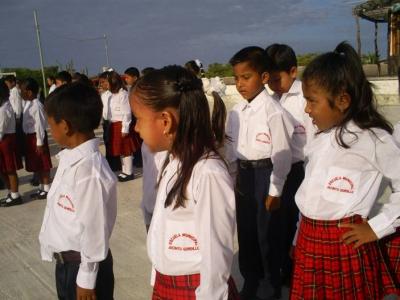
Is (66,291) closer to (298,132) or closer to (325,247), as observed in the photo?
(325,247)

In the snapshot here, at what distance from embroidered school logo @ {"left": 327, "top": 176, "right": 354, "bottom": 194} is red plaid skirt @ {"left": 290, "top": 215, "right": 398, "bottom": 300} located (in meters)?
0.13

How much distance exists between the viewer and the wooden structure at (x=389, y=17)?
14203 mm

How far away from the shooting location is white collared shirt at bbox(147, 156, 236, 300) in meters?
1.35

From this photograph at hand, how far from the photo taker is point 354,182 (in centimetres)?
177

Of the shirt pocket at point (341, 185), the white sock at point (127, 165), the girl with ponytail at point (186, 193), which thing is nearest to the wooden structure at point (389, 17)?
the white sock at point (127, 165)

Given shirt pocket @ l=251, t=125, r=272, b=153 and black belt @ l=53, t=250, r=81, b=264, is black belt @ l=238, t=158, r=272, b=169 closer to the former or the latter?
shirt pocket @ l=251, t=125, r=272, b=153

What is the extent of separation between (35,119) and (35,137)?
0.27 metres

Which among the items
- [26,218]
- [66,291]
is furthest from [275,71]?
[26,218]

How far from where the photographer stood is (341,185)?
1.79 meters

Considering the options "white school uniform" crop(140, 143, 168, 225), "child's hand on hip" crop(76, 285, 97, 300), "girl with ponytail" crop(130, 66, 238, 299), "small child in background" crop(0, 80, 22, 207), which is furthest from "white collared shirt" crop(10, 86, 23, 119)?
"girl with ponytail" crop(130, 66, 238, 299)

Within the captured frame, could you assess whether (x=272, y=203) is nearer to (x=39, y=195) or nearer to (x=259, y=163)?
(x=259, y=163)

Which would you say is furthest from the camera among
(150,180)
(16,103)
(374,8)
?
(374,8)

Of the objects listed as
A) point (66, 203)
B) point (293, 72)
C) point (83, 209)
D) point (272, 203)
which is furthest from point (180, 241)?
point (293, 72)

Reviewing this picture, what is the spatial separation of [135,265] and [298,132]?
1.74 m
